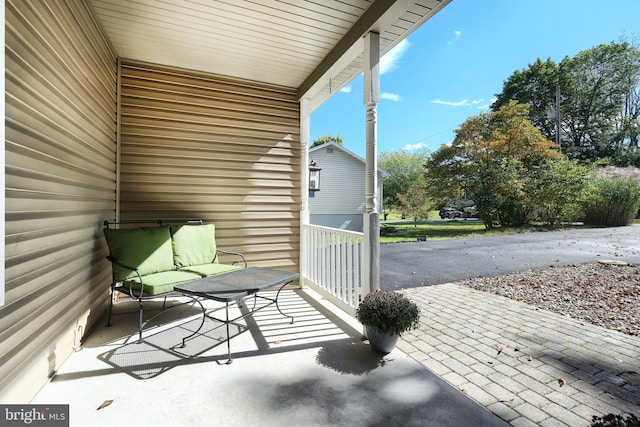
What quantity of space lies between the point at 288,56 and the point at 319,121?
27.0 m

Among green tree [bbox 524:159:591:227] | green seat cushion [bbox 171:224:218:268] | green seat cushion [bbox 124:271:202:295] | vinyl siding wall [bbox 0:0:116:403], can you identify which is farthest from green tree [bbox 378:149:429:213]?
vinyl siding wall [bbox 0:0:116:403]

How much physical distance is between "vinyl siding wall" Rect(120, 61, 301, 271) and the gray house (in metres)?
9.73

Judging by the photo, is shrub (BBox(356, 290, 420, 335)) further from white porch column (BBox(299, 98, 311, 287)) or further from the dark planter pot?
white porch column (BBox(299, 98, 311, 287))

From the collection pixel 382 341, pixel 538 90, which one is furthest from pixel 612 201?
pixel 382 341

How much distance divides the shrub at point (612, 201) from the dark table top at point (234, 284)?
544 inches

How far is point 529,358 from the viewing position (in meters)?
2.26

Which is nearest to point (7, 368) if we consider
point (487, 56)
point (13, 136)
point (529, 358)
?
point (13, 136)

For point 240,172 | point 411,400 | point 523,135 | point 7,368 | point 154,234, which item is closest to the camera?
point 7,368

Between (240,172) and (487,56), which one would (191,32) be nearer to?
(240,172)

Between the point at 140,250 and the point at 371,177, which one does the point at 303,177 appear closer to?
the point at 371,177

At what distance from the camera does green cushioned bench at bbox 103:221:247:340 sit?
2.74 meters

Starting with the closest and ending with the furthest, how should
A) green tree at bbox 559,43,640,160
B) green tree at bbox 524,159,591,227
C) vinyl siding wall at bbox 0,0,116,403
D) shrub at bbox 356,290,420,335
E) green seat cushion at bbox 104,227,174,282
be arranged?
vinyl siding wall at bbox 0,0,116,403
shrub at bbox 356,290,420,335
green seat cushion at bbox 104,227,174,282
green tree at bbox 524,159,591,227
green tree at bbox 559,43,640,160

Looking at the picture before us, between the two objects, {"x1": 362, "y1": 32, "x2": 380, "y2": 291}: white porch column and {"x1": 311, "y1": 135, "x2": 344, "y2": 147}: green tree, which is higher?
{"x1": 311, "y1": 135, "x2": 344, "y2": 147}: green tree

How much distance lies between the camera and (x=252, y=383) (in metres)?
1.95
